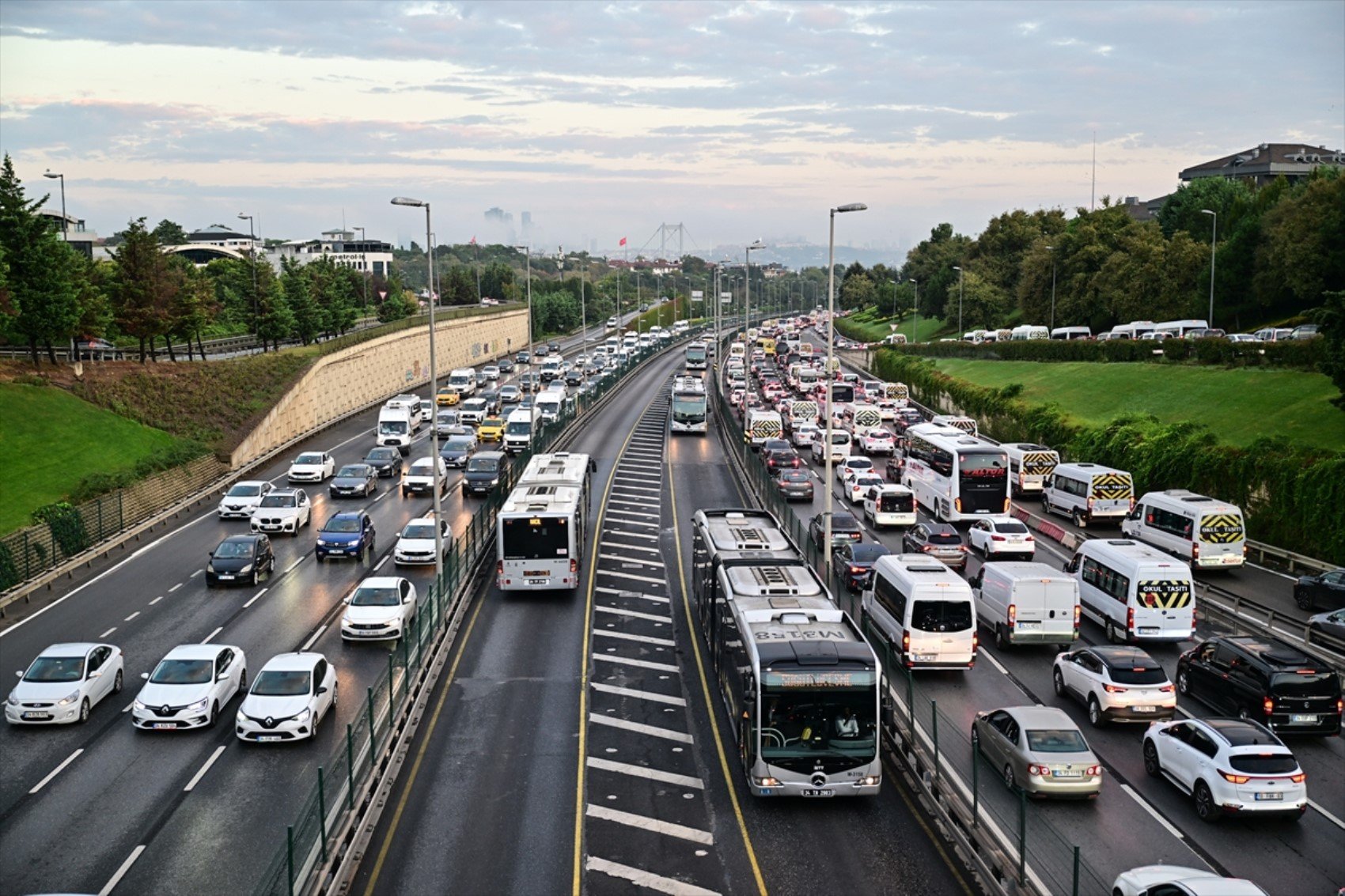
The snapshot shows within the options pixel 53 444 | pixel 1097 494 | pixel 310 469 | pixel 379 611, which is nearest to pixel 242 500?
pixel 310 469

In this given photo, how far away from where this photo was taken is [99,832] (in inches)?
733

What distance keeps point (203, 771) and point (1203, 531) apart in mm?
29804

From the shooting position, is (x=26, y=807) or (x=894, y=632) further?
(x=894, y=632)

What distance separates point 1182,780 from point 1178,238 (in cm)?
8065

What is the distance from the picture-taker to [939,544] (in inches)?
1470

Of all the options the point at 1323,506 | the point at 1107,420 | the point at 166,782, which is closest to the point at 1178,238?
the point at 1107,420

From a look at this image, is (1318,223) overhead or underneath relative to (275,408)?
overhead

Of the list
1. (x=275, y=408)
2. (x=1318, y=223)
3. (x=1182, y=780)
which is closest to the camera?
(x=1182, y=780)

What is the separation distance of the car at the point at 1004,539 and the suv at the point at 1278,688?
15.0 m

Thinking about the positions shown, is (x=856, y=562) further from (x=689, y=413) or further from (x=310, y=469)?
(x=689, y=413)

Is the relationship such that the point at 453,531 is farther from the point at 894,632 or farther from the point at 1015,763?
the point at 1015,763

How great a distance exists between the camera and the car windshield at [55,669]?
2411cm

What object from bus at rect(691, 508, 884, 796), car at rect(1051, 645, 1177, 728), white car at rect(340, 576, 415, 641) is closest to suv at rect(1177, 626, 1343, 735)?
car at rect(1051, 645, 1177, 728)

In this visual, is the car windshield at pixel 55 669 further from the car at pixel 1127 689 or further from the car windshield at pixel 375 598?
the car at pixel 1127 689
